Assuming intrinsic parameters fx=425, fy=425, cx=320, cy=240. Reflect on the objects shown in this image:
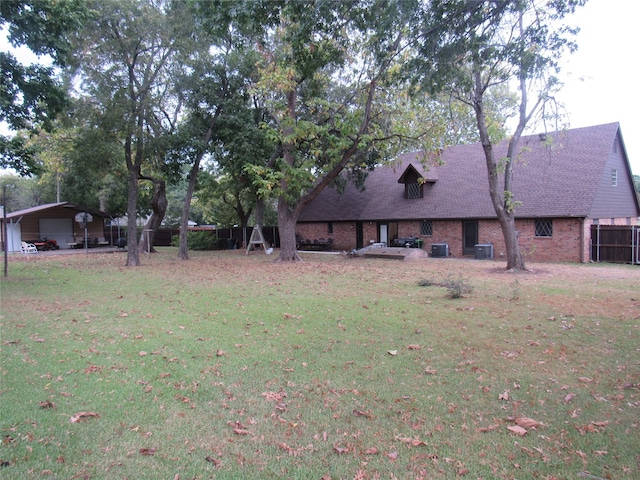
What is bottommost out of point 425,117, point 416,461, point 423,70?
point 416,461

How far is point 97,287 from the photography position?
1211cm

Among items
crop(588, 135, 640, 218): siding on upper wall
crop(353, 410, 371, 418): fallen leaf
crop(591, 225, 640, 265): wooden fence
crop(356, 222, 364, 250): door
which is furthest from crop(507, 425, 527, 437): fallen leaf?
crop(356, 222, 364, 250): door

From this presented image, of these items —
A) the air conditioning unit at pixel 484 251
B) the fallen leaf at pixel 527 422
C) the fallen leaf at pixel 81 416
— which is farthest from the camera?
the air conditioning unit at pixel 484 251

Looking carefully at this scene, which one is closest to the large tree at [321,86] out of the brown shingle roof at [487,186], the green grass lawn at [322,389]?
the brown shingle roof at [487,186]

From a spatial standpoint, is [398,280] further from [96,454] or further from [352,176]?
[352,176]

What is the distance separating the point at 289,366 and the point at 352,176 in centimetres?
2320

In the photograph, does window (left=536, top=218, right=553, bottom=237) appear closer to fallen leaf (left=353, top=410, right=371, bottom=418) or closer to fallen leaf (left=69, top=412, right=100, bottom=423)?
fallen leaf (left=353, top=410, right=371, bottom=418)

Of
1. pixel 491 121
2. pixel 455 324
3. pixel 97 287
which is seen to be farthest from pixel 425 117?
pixel 97 287

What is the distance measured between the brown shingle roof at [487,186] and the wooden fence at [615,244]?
5.62ft

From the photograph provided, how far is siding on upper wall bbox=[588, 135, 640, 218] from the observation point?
20.4 meters

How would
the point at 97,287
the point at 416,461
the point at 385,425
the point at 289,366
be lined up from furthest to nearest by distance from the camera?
the point at 97,287 → the point at 289,366 → the point at 385,425 → the point at 416,461

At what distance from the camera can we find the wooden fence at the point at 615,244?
1908cm

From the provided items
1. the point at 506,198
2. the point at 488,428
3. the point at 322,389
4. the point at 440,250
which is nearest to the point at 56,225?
the point at 440,250

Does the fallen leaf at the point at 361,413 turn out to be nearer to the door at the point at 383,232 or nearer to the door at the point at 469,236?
the door at the point at 469,236
